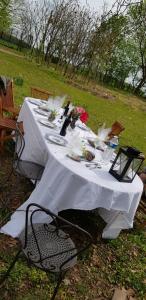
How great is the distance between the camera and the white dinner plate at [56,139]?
4293 millimetres

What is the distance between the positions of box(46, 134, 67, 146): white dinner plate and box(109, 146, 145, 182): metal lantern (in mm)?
→ 707

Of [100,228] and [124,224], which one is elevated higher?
[124,224]

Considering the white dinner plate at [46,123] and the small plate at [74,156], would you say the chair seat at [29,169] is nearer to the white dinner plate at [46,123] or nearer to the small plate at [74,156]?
the small plate at [74,156]

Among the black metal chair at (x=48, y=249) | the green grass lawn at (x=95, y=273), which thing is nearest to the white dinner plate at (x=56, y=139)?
the green grass lawn at (x=95, y=273)

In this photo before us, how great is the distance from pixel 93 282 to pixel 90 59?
19181 mm

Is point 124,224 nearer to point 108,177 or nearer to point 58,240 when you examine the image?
point 108,177

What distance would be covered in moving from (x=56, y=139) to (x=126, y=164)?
994 mm

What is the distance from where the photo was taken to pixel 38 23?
90.8 ft

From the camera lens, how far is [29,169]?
4.18 metres

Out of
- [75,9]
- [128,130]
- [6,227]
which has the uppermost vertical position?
[75,9]

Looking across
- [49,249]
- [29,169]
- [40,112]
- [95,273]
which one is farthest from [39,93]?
[49,249]

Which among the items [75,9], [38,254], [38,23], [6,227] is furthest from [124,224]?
[38,23]

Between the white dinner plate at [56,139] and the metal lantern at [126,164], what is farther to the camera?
the white dinner plate at [56,139]

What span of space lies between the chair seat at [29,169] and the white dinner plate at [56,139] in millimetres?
346
